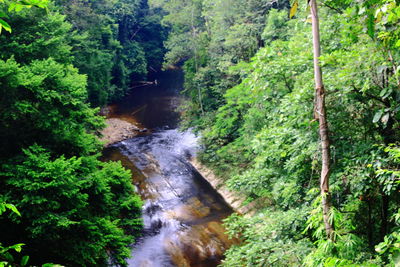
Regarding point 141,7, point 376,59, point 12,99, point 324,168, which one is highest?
point 141,7

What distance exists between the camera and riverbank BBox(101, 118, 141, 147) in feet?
71.7

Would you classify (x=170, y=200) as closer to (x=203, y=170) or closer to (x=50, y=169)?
(x=203, y=170)

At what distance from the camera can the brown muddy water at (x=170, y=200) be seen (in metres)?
11.3

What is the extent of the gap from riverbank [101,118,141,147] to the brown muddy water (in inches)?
28.3

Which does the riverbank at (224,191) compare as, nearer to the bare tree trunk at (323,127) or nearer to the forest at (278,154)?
the forest at (278,154)

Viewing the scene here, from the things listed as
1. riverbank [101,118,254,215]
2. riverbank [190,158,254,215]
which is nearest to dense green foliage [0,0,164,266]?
riverbank [101,118,254,215]

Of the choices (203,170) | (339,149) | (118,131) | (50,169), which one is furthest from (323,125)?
(118,131)

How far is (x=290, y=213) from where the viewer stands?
19.1ft

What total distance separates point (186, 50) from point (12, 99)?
13.8 m

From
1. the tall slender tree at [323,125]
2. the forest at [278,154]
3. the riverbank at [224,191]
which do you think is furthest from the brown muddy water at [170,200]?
the tall slender tree at [323,125]

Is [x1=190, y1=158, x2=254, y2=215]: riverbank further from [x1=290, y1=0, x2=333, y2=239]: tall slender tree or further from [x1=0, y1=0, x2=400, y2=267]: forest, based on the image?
[x1=290, y1=0, x2=333, y2=239]: tall slender tree

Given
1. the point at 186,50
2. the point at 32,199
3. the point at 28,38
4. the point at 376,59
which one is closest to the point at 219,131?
the point at 186,50

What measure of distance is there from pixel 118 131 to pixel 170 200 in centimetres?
1024

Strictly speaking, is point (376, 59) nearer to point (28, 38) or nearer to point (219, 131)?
point (28, 38)
